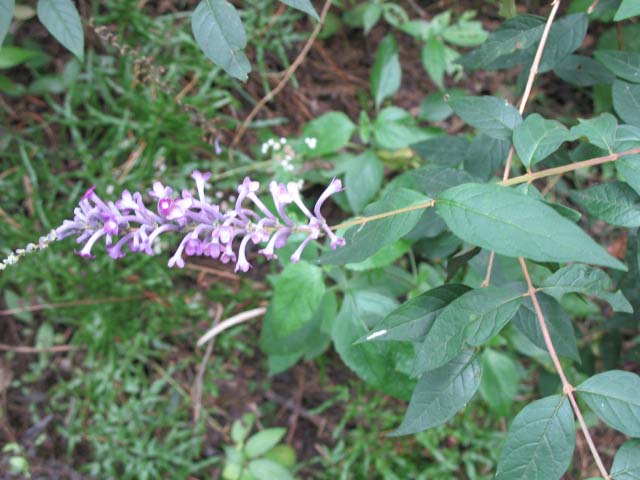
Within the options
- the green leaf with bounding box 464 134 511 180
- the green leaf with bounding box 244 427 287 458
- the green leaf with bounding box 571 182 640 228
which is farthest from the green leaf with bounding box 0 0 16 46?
the green leaf with bounding box 244 427 287 458

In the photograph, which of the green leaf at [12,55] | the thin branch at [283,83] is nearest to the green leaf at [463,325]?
the thin branch at [283,83]

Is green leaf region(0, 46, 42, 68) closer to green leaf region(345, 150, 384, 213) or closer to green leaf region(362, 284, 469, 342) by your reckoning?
green leaf region(345, 150, 384, 213)

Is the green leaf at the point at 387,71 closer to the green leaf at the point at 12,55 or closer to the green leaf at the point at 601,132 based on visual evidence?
the green leaf at the point at 601,132

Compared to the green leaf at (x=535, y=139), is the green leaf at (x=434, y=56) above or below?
below

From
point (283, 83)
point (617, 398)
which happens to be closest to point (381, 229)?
point (617, 398)

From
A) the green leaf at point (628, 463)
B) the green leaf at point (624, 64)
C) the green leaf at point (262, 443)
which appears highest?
the green leaf at point (624, 64)

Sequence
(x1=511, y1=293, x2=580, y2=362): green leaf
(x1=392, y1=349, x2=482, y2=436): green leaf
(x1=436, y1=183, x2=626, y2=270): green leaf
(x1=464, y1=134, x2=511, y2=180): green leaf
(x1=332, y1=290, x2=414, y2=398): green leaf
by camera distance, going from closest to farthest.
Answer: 1. (x1=436, y1=183, x2=626, y2=270): green leaf
2. (x1=392, y1=349, x2=482, y2=436): green leaf
3. (x1=511, y1=293, x2=580, y2=362): green leaf
4. (x1=464, y1=134, x2=511, y2=180): green leaf
5. (x1=332, y1=290, x2=414, y2=398): green leaf
